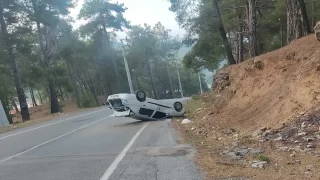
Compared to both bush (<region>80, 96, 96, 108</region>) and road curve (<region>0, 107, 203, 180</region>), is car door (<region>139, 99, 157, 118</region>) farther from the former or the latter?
bush (<region>80, 96, 96, 108</region>)

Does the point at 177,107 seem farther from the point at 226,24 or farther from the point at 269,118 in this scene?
the point at 226,24

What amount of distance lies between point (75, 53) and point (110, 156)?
163 ft

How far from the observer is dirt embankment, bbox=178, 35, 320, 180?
6.96 metres

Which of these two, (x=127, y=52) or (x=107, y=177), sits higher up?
(x=127, y=52)

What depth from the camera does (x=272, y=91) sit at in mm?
12797

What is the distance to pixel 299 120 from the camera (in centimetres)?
917

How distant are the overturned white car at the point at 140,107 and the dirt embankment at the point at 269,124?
11.8 ft

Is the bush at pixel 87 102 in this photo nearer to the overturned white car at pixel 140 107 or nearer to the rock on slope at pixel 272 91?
the overturned white car at pixel 140 107

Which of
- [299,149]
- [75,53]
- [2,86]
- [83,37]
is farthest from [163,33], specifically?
[299,149]

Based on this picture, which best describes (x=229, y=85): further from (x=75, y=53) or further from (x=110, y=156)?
(x=75, y=53)

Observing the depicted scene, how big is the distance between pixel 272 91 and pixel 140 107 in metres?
7.69

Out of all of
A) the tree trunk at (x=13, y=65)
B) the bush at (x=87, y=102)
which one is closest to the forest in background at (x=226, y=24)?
the tree trunk at (x=13, y=65)

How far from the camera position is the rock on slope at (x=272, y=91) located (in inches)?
398

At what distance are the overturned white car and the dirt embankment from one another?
11.8 ft
